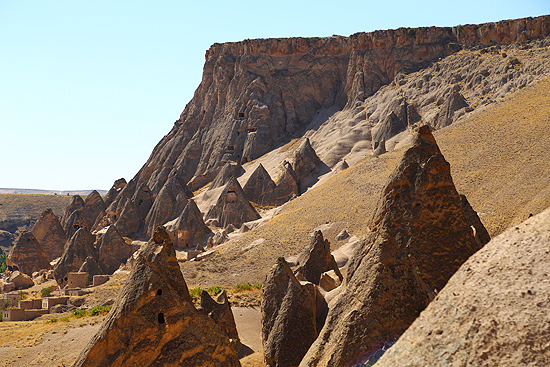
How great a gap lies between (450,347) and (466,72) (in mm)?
64692

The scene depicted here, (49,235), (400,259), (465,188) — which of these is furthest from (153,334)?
(49,235)

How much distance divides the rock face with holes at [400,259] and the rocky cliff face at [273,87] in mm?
64142

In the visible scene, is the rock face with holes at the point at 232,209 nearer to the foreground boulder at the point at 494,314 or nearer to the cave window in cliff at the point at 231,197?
the cave window in cliff at the point at 231,197

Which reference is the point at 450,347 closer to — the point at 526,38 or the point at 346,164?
the point at 346,164

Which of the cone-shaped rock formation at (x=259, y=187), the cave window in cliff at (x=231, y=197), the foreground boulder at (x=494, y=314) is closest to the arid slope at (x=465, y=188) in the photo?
the cave window in cliff at (x=231, y=197)

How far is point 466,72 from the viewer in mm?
63281

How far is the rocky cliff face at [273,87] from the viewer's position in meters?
74.9

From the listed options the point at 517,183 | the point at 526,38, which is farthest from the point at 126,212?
the point at 526,38

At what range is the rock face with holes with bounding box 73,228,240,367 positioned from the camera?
8266mm

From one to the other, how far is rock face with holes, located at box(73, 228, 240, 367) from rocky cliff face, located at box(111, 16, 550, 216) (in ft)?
215

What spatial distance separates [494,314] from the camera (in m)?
4.01

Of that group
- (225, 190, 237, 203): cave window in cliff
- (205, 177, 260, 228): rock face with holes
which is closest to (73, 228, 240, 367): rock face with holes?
(205, 177, 260, 228): rock face with holes

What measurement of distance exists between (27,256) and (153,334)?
1805 inches

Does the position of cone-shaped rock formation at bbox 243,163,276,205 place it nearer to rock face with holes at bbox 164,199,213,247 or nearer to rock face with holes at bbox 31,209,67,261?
rock face with holes at bbox 164,199,213,247
